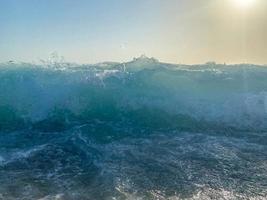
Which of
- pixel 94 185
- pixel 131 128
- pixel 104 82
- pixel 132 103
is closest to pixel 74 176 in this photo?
pixel 94 185

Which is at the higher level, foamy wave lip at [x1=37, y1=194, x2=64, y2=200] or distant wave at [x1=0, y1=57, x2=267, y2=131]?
distant wave at [x1=0, y1=57, x2=267, y2=131]

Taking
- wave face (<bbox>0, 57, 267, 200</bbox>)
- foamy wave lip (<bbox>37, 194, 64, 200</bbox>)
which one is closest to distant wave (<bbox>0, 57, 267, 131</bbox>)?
wave face (<bbox>0, 57, 267, 200</bbox>)

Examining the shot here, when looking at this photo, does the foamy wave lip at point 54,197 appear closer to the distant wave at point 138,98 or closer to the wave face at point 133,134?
the wave face at point 133,134

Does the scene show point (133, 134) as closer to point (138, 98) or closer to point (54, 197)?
point (138, 98)

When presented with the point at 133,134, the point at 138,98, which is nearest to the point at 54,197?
the point at 133,134

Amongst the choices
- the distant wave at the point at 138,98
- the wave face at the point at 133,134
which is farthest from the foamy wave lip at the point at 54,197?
the distant wave at the point at 138,98

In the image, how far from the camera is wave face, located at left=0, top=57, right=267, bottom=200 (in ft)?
44.2

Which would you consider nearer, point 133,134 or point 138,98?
point 133,134

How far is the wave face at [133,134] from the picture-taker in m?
13.5

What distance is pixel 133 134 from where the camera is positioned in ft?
68.4

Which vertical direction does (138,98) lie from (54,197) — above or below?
above

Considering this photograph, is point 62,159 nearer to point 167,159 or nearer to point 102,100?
point 167,159

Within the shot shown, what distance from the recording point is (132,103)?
27688 millimetres

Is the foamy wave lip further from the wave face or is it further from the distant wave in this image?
the distant wave
